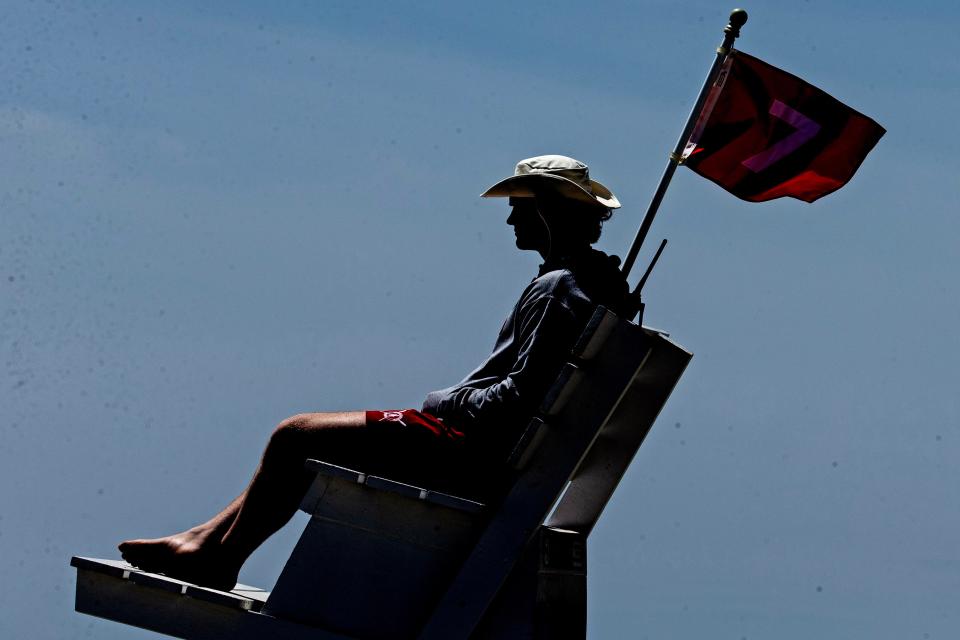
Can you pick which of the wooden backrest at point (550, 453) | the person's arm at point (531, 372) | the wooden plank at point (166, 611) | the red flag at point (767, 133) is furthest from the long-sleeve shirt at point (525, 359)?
the red flag at point (767, 133)

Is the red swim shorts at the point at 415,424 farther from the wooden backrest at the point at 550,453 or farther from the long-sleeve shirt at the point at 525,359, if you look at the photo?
the wooden backrest at the point at 550,453

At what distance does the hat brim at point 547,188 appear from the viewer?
258 inches

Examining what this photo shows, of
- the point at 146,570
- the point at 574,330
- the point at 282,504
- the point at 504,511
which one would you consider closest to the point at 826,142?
the point at 574,330

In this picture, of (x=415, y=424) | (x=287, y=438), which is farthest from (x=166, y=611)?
(x=415, y=424)

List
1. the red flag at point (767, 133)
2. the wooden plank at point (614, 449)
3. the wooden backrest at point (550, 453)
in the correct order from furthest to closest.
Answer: the red flag at point (767, 133) → the wooden plank at point (614, 449) → the wooden backrest at point (550, 453)

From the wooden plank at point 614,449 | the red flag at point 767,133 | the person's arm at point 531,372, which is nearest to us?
the person's arm at point 531,372

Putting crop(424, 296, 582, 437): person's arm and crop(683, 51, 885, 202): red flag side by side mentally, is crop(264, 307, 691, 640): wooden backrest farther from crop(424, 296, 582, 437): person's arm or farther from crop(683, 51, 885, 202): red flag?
crop(683, 51, 885, 202): red flag

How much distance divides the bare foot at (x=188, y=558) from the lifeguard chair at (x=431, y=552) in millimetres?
198

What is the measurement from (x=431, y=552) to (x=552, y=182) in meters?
1.67

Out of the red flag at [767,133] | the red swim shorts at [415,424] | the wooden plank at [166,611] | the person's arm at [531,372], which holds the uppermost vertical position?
the red flag at [767,133]

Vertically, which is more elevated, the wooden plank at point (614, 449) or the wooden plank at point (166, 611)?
the wooden plank at point (614, 449)

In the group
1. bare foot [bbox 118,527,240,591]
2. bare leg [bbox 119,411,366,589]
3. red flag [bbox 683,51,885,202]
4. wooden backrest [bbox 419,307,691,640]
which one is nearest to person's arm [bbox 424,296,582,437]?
wooden backrest [bbox 419,307,691,640]

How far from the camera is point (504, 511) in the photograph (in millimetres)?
5844

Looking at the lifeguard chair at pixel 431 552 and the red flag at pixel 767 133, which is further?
the red flag at pixel 767 133
